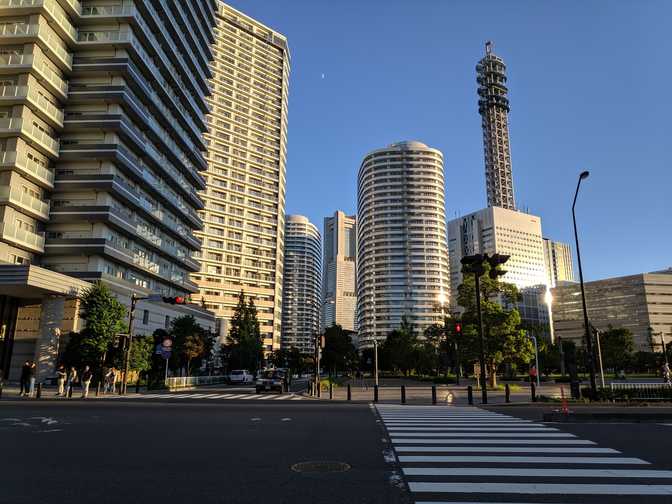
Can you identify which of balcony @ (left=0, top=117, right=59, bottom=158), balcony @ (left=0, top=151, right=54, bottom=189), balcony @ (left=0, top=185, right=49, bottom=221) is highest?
balcony @ (left=0, top=117, right=59, bottom=158)

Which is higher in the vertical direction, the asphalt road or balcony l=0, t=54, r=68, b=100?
balcony l=0, t=54, r=68, b=100

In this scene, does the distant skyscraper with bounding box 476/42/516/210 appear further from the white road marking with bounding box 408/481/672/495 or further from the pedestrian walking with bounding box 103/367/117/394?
the white road marking with bounding box 408/481/672/495

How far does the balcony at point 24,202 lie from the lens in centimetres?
4191

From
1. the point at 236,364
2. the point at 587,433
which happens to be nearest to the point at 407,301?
the point at 236,364

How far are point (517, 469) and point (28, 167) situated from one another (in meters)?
50.0

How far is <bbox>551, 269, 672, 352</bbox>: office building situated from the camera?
163 m

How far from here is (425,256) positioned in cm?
18050

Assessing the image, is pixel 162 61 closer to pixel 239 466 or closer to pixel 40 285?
pixel 40 285

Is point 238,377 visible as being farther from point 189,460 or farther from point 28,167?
point 189,460

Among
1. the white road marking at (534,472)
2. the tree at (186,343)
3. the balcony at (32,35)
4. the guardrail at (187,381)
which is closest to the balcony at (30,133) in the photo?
the balcony at (32,35)

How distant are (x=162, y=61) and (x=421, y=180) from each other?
134800 mm

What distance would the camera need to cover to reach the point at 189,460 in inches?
324

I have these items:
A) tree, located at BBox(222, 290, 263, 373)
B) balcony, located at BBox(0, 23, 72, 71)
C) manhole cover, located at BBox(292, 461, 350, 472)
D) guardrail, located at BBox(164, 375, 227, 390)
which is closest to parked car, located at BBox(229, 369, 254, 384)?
guardrail, located at BBox(164, 375, 227, 390)

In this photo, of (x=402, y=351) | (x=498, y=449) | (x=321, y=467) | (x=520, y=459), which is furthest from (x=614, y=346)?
(x=321, y=467)
